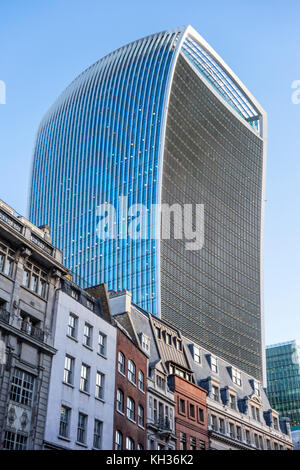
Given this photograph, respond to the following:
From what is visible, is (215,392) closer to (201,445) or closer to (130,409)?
(201,445)

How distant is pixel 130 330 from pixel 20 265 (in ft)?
66.7

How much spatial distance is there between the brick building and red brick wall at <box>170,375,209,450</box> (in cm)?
720

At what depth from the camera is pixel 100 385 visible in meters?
56.5

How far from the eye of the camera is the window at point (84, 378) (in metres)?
53.9

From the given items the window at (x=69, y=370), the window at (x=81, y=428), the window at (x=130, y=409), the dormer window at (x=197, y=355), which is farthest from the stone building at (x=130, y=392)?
the dormer window at (x=197, y=355)

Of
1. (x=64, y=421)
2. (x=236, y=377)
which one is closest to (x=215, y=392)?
(x=236, y=377)

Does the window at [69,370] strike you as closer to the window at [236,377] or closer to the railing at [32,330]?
the railing at [32,330]

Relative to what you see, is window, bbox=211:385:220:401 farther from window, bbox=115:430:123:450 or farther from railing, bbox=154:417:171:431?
window, bbox=115:430:123:450

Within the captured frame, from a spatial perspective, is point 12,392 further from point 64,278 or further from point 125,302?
point 125,302

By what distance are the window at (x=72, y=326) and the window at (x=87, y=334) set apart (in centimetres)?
132

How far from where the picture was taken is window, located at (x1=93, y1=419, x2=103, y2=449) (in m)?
53.4

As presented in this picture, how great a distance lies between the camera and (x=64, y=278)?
186 ft

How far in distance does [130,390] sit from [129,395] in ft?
1.91
